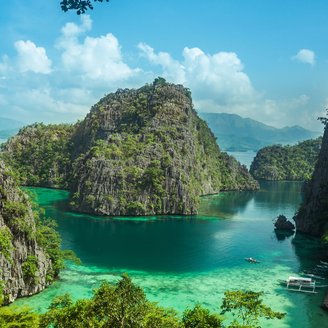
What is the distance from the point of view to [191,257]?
2453 inches

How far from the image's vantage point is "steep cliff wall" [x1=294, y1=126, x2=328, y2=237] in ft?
255

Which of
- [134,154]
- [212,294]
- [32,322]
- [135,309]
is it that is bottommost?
[212,294]

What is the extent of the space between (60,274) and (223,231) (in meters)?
37.9

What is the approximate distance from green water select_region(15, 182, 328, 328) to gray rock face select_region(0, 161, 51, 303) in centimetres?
167

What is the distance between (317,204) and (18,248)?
184ft

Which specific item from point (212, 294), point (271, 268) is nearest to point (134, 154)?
point (271, 268)

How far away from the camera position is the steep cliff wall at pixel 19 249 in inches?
1566

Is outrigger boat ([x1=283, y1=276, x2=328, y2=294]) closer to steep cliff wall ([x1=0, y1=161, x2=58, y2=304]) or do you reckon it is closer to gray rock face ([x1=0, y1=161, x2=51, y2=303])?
steep cliff wall ([x1=0, y1=161, x2=58, y2=304])

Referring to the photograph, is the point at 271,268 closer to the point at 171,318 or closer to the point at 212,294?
the point at 212,294

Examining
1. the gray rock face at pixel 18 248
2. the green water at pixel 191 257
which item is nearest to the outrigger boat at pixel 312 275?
the green water at pixel 191 257

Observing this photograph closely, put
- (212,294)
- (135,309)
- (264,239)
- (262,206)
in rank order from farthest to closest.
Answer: (262,206), (264,239), (212,294), (135,309)

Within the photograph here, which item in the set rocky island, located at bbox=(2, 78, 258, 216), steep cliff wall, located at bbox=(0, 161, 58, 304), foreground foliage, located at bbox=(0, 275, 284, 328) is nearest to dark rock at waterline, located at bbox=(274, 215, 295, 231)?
rocky island, located at bbox=(2, 78, 258, 216)

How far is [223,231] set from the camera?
80.5 m

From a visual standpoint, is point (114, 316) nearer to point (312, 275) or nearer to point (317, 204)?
point (312, 275)
